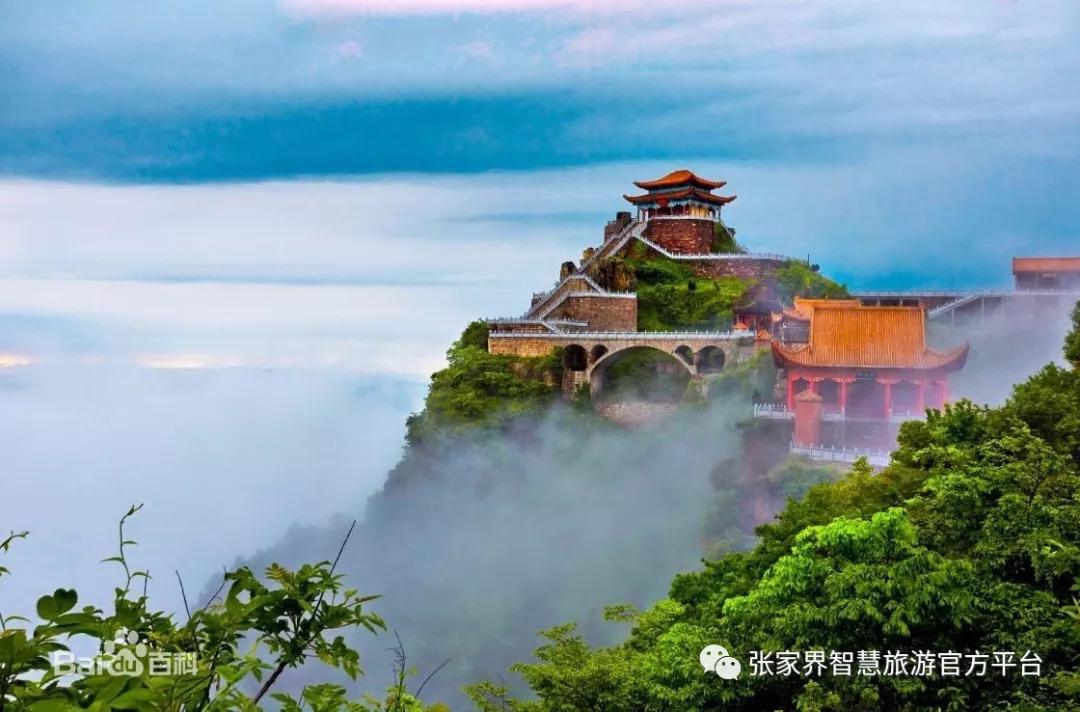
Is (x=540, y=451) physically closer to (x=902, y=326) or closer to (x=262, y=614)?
(x=902, y=326)

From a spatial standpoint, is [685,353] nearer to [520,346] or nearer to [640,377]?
[640,377]

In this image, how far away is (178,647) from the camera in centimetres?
342

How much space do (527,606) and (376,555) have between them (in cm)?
1070

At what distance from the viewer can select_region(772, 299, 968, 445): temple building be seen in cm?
2862

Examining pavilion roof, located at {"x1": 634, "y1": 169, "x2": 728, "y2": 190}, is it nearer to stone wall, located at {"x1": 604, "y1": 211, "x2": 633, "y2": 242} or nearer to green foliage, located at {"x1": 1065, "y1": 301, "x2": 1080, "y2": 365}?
stone wall, located at {"x1": 604, "y1": 211, "x2": 633, "y2": 242}

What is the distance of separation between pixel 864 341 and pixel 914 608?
71.6 feet

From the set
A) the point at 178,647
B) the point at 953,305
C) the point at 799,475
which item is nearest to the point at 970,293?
the point at 953,305

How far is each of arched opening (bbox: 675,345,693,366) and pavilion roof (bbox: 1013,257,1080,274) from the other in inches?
537

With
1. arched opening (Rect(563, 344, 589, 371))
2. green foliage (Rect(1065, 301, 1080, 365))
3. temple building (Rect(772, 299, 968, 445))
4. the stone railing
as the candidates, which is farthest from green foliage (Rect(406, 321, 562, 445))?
green foliage (Rect(1065, 301, 1080, 365))

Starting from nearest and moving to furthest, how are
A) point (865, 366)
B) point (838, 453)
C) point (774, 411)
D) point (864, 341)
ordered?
point (838, 453) → point (865, 366) → point (864, 341) → point (774, 411)

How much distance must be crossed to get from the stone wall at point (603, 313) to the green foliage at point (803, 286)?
250 inches

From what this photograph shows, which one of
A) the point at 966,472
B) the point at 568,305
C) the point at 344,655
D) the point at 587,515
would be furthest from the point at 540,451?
the point at 344,655

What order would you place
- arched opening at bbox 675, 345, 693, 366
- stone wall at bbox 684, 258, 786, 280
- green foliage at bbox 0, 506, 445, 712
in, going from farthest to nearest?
stone wall at bbox 684, 258, 786, 280, arched opening at bbox 675, 345, 693, 366, green foliage at bbox 0, 506, 445, 712

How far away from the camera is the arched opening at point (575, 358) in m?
40.4
